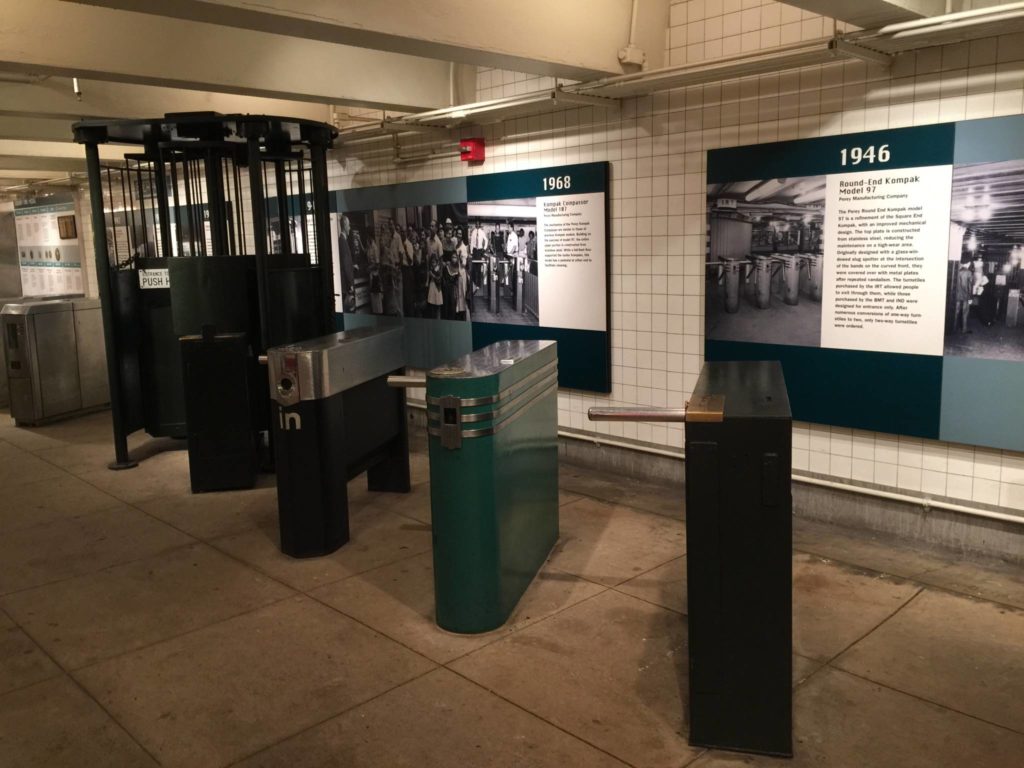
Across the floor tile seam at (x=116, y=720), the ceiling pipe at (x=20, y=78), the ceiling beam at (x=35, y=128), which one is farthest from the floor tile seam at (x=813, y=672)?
the ceiling beam at (x=35, y=128)

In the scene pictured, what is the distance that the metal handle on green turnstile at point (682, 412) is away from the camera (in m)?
2.51

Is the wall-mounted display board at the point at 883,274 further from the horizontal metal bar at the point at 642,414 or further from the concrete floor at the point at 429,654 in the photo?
the horizontal metal bar at the point at 642,414

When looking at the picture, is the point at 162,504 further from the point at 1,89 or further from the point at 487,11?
the point at 487,11

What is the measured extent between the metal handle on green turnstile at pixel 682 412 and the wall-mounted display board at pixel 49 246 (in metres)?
10.2

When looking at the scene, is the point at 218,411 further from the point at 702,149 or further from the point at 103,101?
the point at 702,149

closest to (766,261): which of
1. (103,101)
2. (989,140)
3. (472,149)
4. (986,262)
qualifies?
(986,262)

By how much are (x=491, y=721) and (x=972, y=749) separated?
5.07 feet

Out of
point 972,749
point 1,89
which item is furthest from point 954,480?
point 1,89

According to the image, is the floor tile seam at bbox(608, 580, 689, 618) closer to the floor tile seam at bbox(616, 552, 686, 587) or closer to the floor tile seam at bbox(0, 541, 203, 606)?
the floor tile seam at bbox(616, 552, 686, 587)

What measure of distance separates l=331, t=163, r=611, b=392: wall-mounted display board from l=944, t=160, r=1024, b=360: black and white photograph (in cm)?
223

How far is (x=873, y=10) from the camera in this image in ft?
11.6

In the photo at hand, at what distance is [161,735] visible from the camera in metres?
2.82

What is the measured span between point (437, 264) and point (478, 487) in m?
3.91

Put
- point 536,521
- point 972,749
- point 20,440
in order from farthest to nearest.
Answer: point 20,440, point 536,521, point 972,749
